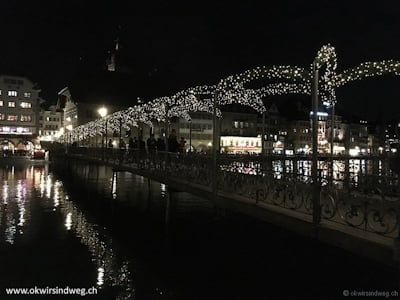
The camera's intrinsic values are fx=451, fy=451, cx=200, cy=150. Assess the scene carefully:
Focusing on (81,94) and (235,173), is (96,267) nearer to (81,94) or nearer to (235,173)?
(235,173)

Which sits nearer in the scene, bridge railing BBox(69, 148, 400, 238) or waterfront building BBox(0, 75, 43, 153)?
bridge railing BBox(69, 148, 400, 238)

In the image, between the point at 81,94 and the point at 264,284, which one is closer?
the point at 264,284

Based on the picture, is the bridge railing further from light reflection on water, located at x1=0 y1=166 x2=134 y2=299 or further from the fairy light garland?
light reflection on water, located at x1=0 y1=166 x2=134 y2=299

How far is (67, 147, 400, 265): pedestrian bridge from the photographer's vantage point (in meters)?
8.29

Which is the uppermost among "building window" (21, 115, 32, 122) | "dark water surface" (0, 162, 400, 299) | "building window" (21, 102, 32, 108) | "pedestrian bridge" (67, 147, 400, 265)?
"building window" (21, 102, 32, 108)

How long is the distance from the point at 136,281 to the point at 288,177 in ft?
15.5

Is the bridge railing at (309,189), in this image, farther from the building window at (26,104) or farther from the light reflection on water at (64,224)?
the building window at (26,104)

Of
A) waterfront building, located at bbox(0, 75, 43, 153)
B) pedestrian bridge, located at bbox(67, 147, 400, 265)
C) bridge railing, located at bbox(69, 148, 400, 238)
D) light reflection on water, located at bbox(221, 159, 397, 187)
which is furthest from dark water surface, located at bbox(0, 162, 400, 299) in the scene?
waterfront building, located at bbox(0, 75, 43, 153)

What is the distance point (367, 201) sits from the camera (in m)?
8.67

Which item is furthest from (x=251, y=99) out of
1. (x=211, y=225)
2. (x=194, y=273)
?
(x=194, y=273)

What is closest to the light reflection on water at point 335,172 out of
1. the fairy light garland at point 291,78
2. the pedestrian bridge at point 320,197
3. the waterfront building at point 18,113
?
the pedestrian bridge at point 320,197

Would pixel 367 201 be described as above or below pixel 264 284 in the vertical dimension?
above

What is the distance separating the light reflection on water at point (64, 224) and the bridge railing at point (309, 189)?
13.8 ft

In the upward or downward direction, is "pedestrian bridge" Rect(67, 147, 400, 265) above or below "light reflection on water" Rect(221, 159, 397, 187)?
below
